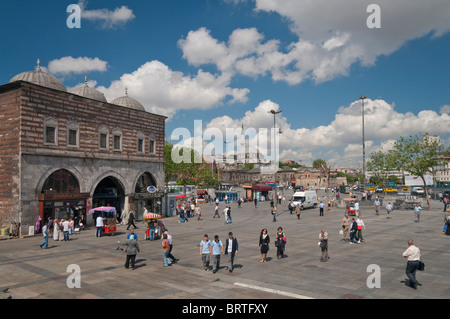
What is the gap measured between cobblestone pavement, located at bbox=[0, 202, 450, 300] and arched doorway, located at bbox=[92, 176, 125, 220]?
33.5 ft

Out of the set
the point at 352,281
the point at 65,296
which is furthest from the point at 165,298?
the point at 352,281

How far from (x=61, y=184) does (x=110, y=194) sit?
5.85m

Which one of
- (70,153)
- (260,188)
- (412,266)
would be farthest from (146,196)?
(260,188)

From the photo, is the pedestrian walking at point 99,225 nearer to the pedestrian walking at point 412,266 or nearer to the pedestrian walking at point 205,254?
the pedestrian walking at point 205,254

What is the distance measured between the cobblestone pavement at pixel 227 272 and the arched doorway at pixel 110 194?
10.2 meters

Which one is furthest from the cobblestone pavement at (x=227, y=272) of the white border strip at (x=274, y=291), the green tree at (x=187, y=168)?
the green tree at (x=187, y=168)

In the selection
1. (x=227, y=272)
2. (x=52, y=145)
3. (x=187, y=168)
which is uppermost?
(x=52, y=145)

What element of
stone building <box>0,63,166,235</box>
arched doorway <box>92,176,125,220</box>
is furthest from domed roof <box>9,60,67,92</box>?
arched doorway <box>92,176,125,220</box>

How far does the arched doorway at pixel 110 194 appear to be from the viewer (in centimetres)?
3312

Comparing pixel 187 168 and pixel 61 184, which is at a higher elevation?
pixel 187 168

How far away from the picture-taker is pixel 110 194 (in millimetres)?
33469

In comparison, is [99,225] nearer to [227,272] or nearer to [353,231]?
[227,272]

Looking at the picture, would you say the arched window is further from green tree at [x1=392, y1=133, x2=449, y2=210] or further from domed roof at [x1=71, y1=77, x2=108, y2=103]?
green tree at [x1=392, y1=133, x2=449, y2=210]
